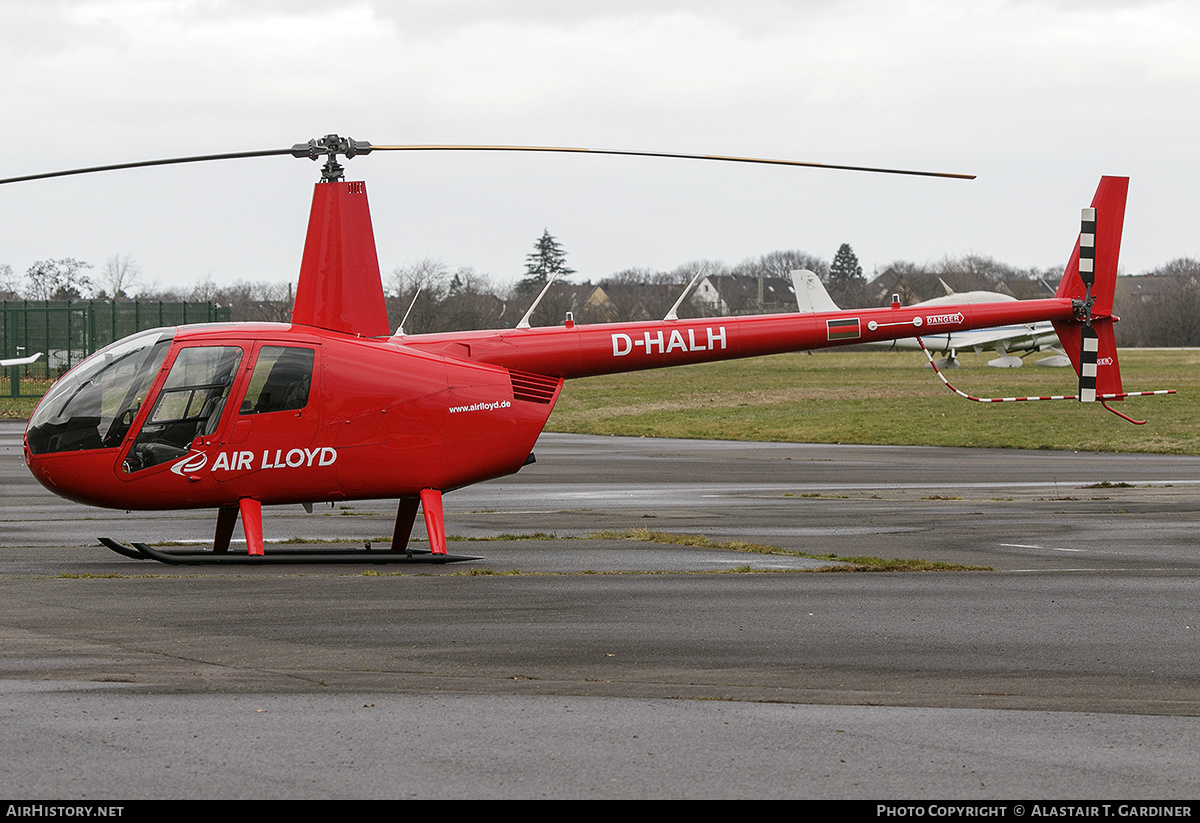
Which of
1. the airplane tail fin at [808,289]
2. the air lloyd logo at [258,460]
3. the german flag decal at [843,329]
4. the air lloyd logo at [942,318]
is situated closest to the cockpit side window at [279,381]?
the air lloyd logo at [258,460]

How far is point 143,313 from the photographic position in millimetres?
47188

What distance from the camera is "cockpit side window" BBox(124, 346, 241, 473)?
11.4 m

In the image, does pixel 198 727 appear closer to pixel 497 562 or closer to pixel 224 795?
pixel 224 795

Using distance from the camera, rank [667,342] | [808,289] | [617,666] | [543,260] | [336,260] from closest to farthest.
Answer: [617,666] < [336,260] < [667,342] < [808,289] < [543,260]

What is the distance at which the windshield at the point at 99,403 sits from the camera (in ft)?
37.2

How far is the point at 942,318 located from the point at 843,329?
142cm

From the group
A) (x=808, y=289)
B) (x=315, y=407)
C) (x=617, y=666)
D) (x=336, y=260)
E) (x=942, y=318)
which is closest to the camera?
(x=617, y=666)

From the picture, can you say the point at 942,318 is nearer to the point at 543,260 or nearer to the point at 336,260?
the point at 336,260

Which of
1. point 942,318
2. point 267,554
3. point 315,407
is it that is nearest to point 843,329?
point 942,318

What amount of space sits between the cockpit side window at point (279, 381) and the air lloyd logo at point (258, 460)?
386 mm

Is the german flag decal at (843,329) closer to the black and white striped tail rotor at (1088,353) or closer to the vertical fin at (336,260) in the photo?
the black and white striped tail rotor at (1088,353)

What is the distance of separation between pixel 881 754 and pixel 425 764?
6.40 feet

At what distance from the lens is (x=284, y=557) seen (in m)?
11.5

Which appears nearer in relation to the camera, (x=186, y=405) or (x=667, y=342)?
(x=186, y=405)
